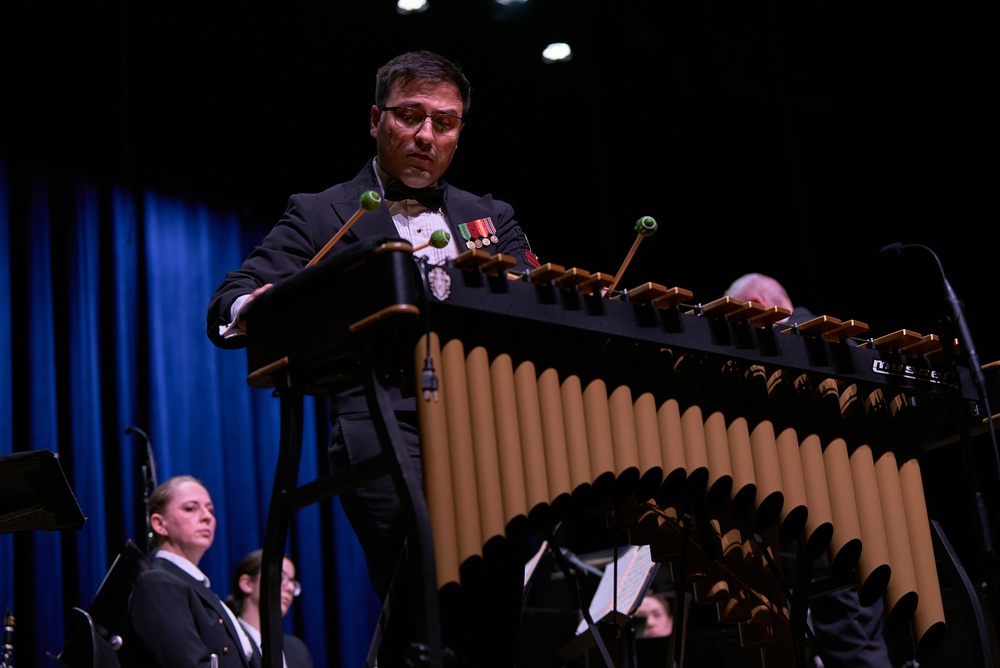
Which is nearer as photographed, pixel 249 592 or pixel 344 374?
pixel 344 374

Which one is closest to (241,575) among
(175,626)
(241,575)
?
(241,575)

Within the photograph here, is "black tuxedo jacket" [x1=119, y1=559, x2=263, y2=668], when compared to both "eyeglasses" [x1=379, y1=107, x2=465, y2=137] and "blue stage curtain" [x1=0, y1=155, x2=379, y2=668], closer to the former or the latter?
"blue stage curtain" [x1=0, y1=155, x2=379, y2=668]

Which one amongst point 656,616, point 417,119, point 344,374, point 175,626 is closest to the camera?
point 344,374

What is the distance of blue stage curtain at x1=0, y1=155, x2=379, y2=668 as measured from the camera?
602 centimetres

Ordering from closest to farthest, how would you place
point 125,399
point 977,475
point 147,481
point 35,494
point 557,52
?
point 977,475 → point 35,494 → point 147,481 → point 125,399 → point 557,52

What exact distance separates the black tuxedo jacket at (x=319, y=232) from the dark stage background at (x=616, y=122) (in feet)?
12.7

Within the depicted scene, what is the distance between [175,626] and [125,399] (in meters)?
2.39

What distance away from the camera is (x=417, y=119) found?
2.63m

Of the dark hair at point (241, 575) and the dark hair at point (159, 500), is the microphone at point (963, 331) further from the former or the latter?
the dark hair at point (241, 575)

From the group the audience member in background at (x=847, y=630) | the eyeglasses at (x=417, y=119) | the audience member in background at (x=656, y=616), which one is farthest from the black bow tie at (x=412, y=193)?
the audience member in background at (x=656, y=616)

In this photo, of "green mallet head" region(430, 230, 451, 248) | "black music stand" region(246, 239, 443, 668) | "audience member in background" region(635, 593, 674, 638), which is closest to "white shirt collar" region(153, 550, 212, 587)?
"audience member in background" region(635, 593, 674, 638)

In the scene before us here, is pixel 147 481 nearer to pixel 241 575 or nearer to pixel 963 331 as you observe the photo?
pixel 241 575

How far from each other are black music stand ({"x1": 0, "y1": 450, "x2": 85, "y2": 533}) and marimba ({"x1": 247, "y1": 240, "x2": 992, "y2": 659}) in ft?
3.07

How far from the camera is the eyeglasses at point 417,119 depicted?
2.63 m
